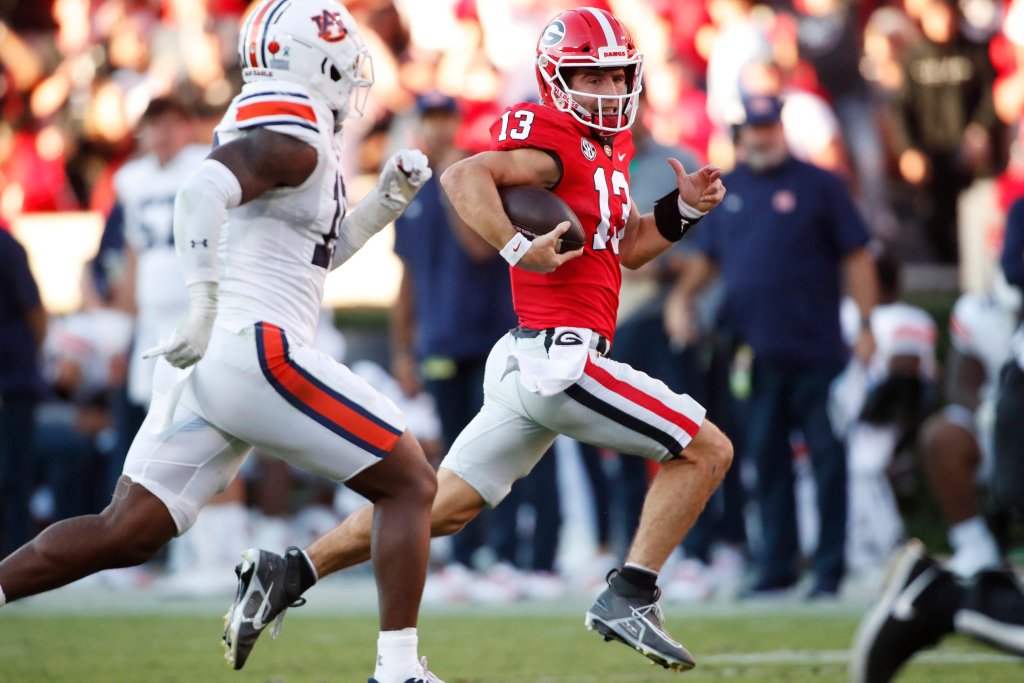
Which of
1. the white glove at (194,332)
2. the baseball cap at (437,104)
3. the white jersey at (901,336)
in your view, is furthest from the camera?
the white jersey at (901,336)

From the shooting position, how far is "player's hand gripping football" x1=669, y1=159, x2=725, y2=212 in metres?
4.97

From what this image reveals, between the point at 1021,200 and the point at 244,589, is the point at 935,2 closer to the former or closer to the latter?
the point at 1021,200

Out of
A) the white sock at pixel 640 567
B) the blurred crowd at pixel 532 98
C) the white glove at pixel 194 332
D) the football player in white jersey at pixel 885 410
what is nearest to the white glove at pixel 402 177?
the white glove at pixel 194 332

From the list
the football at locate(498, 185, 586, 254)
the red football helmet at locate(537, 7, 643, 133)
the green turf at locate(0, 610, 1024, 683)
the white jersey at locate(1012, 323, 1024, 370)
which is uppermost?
the red football helmet at locate(537, 7, 643, 133)

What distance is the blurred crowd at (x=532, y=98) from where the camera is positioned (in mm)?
8617

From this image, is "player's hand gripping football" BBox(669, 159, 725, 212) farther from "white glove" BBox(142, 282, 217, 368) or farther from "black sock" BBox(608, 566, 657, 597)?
"white glove" BBox(142, 282, 217, 368)

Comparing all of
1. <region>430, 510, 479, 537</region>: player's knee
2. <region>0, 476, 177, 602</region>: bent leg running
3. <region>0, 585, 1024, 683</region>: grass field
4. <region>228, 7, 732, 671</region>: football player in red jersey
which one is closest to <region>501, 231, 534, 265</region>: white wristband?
<region>228, 7, 732, 671</region>: football player in red jersey

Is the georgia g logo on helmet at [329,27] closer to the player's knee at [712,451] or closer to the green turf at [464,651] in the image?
the player's knee at [712,451]

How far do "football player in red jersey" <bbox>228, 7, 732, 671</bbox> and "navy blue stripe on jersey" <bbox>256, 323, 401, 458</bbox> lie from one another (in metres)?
0.46

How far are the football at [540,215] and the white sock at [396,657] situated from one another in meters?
1.12

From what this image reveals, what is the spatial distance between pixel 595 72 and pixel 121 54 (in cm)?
949

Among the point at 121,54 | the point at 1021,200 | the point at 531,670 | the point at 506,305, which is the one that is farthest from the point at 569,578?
the point at 121,54

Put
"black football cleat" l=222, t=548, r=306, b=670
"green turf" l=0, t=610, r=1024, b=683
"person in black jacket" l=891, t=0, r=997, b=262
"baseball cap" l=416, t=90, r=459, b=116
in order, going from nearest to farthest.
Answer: "black football cleat" l=222, t=548, r=306, b=670 < "green turf" l=0, t=610, r=1024, b=683 < "baseball cap" l=416, t=90, r=459, b=116 < "person in black jacket" l=891, t=0, r=997, b=262

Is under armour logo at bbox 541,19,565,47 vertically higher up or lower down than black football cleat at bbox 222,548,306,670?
higher up
